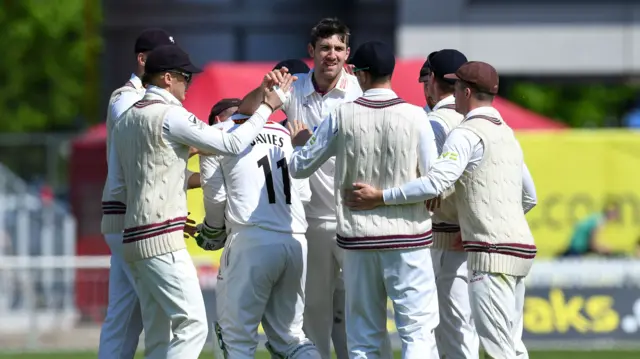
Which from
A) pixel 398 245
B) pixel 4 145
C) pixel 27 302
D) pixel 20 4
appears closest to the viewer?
pixel 398 245

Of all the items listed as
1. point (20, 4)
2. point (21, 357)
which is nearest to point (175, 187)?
point (21, 357)

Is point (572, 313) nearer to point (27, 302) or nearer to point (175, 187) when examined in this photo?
point (27, 302)

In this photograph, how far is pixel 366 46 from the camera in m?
7.63

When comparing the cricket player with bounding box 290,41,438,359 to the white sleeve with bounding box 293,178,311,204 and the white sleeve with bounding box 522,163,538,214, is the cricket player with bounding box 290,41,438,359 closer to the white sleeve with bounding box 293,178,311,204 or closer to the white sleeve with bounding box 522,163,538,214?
the white sleeve with bounding box 293,178,311,204

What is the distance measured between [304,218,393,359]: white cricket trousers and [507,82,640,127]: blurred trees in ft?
75.9

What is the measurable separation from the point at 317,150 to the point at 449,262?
139 cm

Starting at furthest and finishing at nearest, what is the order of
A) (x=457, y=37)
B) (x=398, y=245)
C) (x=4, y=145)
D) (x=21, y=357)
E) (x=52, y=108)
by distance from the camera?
(x=52, y=108) < (x=4, y=145) < (x=457, y=37) < (x=21, y=357) < (x=398, y=245)

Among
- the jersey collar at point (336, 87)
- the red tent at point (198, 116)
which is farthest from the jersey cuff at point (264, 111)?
the red tent at point (198, 116)

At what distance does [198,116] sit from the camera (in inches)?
608

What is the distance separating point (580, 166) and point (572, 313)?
2770 millimetres

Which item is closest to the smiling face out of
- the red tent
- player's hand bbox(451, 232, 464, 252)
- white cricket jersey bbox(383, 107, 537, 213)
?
white cricket jersey bbox(383, 107, 537, 213)

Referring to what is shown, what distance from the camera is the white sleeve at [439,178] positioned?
7430 mm

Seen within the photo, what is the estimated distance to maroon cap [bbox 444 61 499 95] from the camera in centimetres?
773

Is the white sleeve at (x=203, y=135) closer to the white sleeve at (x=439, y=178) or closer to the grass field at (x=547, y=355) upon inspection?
the white sleeve at (x=439, y=178)
